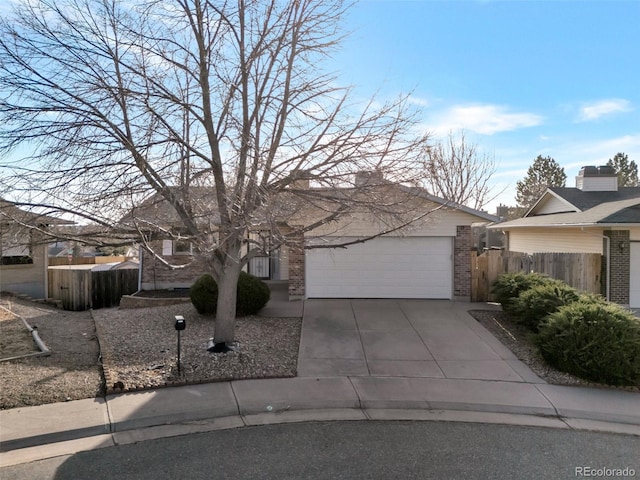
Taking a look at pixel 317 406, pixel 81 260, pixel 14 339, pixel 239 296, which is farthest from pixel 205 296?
pixel 81 260

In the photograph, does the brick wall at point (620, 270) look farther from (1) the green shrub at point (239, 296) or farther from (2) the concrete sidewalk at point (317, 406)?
(1) the green shrub at point (239, 296)

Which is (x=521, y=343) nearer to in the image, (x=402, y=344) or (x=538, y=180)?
(x=402, y=344)

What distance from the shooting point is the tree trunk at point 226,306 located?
7574 millimetres

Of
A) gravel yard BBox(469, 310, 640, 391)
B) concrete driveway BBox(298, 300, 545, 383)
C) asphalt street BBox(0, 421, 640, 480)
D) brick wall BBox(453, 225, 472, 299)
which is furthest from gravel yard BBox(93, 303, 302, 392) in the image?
brick wall BBox(453, 225, 472, 299)

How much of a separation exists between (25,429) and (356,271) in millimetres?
9239

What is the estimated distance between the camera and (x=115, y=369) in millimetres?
6762

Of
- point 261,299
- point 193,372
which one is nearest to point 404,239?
point 261,299

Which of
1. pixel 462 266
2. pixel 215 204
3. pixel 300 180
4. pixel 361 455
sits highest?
pixel 300 180

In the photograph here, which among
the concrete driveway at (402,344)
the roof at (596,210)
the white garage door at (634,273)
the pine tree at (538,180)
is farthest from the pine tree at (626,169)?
the concrete driveway at (402,344)

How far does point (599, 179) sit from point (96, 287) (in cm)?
2174

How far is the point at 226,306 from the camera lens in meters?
7.66

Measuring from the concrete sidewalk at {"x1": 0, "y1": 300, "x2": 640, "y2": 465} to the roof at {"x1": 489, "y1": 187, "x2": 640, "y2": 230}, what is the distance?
7744mm

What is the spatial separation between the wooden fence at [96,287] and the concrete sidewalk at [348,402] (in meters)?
11.6

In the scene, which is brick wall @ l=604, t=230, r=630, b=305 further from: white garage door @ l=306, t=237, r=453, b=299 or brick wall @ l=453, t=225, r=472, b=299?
white garage door @ l=306, t=237, r=453, b=299
